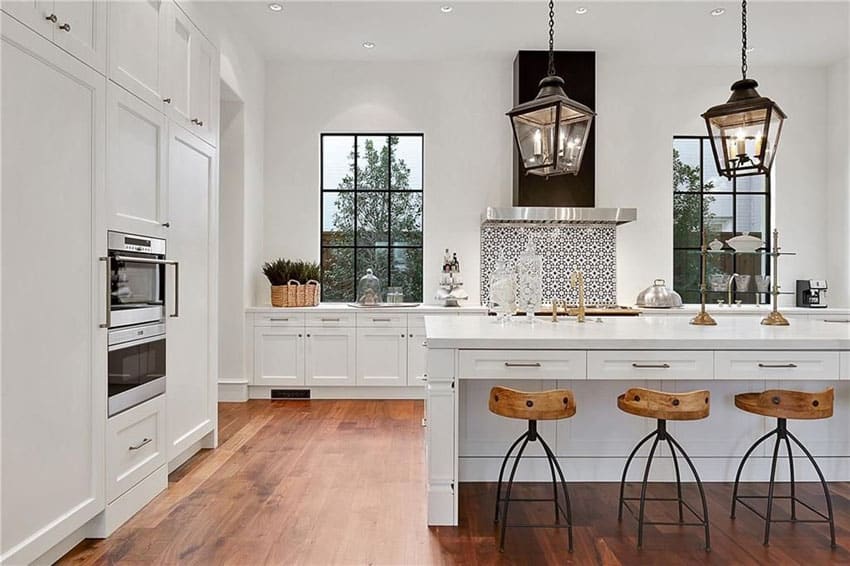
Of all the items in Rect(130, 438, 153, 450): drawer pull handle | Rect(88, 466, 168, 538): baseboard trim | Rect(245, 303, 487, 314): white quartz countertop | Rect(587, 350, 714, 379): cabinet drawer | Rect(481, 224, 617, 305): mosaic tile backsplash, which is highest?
Rect(481, 224, 617, 305): mosaic tile backsplash

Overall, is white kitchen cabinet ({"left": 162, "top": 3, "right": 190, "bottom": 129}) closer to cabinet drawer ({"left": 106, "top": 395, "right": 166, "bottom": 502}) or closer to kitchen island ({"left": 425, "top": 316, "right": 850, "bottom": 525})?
cabinet drawer ({"left": 106, "top": 395, "right": 166, "bottom": 502})

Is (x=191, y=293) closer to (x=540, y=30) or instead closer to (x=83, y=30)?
(x=83, y=30)

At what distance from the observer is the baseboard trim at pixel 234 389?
5.21 metres

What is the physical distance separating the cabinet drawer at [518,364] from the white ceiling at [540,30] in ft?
10.2

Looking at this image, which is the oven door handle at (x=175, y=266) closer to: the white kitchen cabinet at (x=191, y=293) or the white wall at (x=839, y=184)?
the white kitchen cabinet at (x=191, y=293)

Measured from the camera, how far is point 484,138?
5809mm

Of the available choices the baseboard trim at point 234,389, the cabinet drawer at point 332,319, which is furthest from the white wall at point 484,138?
the baseboard trim at point 234,389

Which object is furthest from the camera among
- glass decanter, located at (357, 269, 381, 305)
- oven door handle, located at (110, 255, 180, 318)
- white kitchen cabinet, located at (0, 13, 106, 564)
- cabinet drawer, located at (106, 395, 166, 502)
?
glass decanter, located at (357, 269, 381, 305)

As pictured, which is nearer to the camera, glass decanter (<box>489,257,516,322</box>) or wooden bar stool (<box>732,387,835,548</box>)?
wooden bar stool (<box>732,387,835,548</box>)

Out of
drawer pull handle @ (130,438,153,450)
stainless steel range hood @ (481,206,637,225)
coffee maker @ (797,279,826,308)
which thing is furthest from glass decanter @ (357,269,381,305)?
coffee maker @ (797,279,826,308)

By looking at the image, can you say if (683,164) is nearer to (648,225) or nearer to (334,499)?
(648,225)

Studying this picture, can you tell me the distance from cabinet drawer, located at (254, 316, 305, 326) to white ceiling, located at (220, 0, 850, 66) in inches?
94.1

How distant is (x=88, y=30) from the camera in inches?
94.3

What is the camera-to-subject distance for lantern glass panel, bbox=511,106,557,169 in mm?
2643
